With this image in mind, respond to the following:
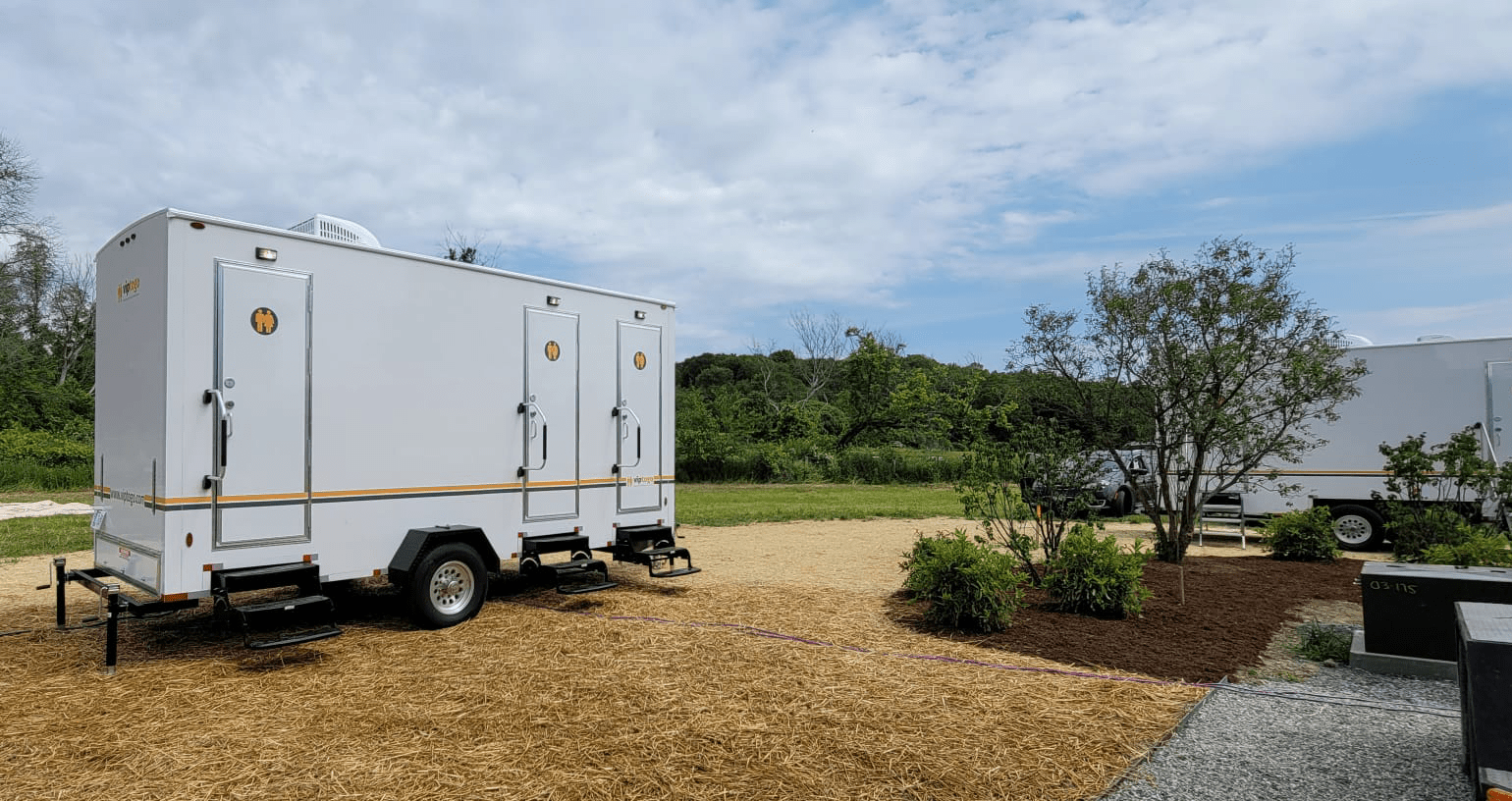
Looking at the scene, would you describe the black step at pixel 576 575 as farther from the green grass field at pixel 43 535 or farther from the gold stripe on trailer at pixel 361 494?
the green grass field at pixel 43 535

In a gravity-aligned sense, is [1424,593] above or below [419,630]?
above

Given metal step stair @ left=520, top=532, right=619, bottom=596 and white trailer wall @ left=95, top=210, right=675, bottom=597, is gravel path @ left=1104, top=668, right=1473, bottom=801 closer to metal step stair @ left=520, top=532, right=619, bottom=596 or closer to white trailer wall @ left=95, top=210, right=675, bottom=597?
metal step stair @ left=520, top=532, right=619, bottom=596

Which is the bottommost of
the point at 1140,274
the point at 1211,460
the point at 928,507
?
the point at 928,507

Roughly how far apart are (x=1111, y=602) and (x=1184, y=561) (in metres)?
4.18

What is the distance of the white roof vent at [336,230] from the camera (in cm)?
703

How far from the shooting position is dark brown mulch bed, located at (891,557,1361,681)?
5.98 meters

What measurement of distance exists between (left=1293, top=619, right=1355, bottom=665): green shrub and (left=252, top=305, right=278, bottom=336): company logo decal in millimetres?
7953

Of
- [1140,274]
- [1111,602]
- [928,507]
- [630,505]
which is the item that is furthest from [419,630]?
[928,507]

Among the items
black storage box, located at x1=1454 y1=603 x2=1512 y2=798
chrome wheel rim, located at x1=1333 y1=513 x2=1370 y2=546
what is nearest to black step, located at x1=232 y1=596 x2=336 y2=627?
black storage box, located at x1=1454 y1=603 x2=1512 y2=798

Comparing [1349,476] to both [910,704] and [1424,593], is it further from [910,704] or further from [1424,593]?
[910,704]

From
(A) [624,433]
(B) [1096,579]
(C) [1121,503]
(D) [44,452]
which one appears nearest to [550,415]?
(A) [624,433]

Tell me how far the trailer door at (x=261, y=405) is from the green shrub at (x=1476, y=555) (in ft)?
29.7

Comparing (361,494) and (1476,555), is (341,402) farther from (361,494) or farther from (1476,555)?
(1476,555)

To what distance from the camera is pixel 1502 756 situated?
9.86 ft
